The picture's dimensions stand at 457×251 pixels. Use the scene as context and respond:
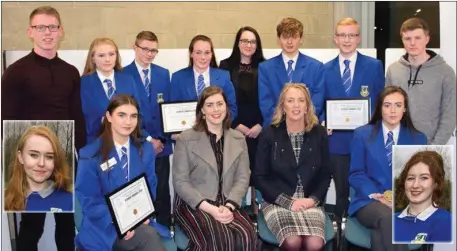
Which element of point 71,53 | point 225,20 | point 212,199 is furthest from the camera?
point 225,20

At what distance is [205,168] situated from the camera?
3.77 meters

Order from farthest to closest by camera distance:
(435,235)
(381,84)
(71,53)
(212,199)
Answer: (71,53) < (381,84) < (212,199) < (435,235)

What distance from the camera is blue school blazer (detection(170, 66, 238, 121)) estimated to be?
421 centimetres

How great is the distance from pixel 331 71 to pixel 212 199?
4.54ft

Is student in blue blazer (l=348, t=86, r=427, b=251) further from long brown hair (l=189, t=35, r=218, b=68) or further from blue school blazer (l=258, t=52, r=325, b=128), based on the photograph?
long brown hair (l=189, t=35, r=218, b=68)

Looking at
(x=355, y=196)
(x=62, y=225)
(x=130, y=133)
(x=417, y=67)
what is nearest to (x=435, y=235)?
(x=355, y=196)

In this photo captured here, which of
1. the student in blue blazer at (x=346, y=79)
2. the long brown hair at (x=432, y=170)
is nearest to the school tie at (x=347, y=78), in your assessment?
the student in blue blazer at (x=346, y=79)

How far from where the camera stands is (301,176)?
12.6 ft

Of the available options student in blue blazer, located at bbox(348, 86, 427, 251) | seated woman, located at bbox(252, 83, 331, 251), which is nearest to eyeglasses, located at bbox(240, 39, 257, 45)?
seated woman, located at bbox(252, 83, 331, 251)

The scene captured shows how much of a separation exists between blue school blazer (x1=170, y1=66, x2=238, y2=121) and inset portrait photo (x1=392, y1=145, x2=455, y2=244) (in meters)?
1.33

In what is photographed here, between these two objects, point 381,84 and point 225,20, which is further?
point 225,20

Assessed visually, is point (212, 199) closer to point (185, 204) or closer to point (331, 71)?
point (185, 204)

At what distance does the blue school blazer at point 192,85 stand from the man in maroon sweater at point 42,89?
29.9 inches

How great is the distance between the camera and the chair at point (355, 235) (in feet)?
11.9
